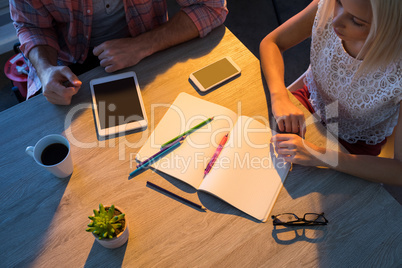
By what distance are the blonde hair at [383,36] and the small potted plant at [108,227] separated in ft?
2.37

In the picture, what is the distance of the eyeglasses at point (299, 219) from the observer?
0.78 m

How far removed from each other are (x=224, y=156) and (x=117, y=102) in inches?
14.1

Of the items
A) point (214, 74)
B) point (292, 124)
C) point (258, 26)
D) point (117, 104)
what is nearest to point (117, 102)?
point (117, 104)

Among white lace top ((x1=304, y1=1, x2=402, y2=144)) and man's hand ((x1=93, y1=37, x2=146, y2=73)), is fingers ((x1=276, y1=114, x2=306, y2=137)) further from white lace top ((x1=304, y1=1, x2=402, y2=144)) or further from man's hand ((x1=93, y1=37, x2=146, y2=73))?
man's hand ((x1=93, y1=37, x2=146, y2=73))

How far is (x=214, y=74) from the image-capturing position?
40.0 inches

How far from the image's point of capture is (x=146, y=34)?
1.11 m

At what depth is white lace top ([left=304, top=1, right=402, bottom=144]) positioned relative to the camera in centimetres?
92

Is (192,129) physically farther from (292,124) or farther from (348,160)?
(348,160)

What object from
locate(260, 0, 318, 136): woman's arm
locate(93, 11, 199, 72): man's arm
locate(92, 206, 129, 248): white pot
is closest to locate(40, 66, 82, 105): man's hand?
locate(93, 11, 199, 72): man's arm

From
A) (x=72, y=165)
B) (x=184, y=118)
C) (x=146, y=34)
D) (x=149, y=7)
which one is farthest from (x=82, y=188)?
(x=149, y=7)

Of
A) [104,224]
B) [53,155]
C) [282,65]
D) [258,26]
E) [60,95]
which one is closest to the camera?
[104,224]

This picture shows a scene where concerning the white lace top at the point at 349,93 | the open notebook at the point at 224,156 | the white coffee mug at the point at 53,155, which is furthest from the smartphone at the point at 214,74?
the white coffee mug at the point at 53,155

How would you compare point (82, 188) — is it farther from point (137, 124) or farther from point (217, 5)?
point (217, 5)

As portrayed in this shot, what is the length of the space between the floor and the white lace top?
841mm
